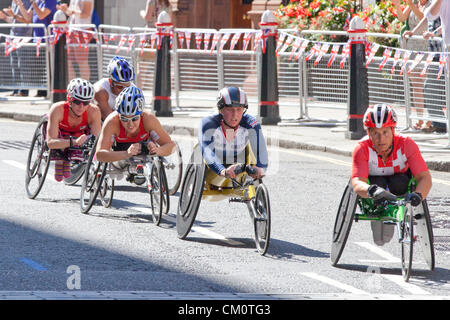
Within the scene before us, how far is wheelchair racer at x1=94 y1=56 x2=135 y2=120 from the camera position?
1179 centimetres

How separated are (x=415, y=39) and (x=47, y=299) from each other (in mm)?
9790

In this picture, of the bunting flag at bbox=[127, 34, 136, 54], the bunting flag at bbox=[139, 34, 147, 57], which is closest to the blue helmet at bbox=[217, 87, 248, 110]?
the bunting flag at bbox=[139, 34, 147, 57]

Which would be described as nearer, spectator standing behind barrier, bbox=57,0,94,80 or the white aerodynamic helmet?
the white aerodynamic helmet

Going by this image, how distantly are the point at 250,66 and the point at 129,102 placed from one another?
940cm

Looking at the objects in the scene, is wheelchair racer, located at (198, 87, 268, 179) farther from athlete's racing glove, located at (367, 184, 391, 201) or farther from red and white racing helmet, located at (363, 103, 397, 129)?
athlete's racing glove, located at (367, 184, 391, 201)

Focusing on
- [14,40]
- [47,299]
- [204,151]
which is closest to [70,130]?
[204,151]

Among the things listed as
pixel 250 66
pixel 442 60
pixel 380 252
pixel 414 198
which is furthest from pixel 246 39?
pixel 414 198

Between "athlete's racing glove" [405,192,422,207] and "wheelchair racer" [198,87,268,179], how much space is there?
1.67 meters

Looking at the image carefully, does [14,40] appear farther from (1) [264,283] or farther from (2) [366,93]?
(1) [264,283]

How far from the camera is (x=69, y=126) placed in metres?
11.7

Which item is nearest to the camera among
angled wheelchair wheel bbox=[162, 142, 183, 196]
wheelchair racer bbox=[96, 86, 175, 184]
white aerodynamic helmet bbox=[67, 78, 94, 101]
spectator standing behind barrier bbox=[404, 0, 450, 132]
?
wheelchair racer bbox=[96, 86, 175, 184]

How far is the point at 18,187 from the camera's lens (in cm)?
1244

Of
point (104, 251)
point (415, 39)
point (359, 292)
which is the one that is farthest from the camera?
point (415, 39)

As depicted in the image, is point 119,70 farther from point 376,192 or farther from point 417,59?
point 417,59
